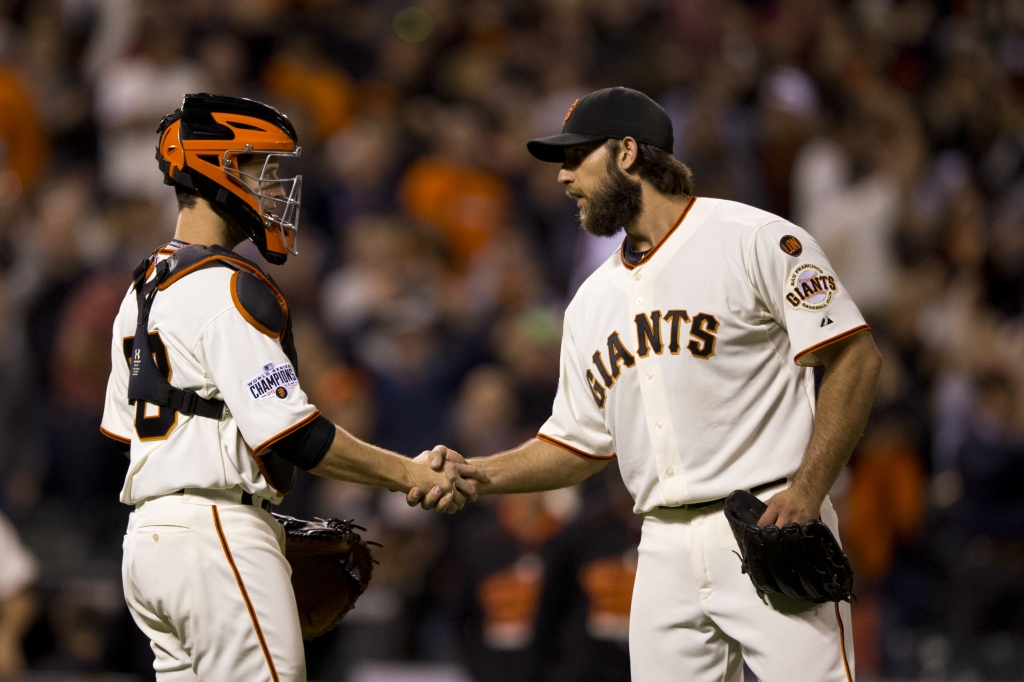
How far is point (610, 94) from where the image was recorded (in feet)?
15.6

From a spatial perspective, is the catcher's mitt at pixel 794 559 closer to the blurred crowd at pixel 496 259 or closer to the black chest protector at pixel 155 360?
the black chest protector at pixel 155 360

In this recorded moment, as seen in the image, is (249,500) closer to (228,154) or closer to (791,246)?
(228,154)

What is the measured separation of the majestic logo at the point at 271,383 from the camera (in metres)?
4.17

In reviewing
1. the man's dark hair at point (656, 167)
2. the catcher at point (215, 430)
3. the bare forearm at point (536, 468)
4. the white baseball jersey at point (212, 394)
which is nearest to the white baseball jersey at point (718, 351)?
the man's dark hair at point (656, 167)

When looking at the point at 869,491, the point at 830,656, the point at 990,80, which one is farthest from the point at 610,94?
the point at 990,80

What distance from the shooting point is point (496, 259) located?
398 inches

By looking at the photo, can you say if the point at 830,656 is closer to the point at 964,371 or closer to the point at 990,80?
the point at 964,371

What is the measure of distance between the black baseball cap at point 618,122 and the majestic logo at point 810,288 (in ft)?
2.56

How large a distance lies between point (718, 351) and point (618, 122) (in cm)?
93

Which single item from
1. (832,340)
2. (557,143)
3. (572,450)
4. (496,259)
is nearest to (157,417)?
(572,450)

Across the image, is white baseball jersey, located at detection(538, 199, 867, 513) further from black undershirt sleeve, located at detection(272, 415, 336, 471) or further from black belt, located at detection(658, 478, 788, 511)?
black undershirt sleeve, located at detection(272, 415, 336, 471)

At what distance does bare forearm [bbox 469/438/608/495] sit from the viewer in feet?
16.6

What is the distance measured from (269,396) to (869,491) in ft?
17.7

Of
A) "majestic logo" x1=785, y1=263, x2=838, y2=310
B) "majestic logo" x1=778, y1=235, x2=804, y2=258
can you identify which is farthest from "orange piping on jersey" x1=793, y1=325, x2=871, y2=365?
"majestic logo" x1=778, y1=235, x2=804, y2=258
